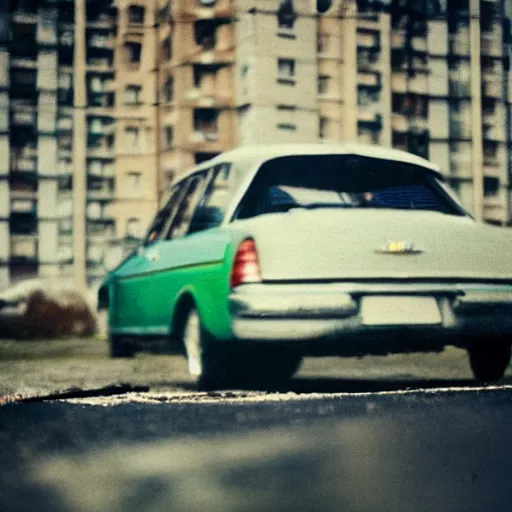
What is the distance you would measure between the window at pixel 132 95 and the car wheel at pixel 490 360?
220 cm

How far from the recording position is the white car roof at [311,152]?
6.70 meters

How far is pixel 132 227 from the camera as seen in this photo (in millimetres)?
7777

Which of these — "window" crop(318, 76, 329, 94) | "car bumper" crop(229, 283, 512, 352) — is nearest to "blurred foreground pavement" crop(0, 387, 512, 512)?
"car bumper" crop(229, 283, 512, 352)

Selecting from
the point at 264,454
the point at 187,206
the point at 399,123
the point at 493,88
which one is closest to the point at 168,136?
the point at 187,206

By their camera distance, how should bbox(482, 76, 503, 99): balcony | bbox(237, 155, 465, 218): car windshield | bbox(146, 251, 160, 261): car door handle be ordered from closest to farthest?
bbox(237, 155, 465, 218): car windshield, bbox(146, 251, 160, 261): car door handle, bbox(482, 76, 503, 99): balcony

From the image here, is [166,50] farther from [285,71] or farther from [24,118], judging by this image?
[24,118]

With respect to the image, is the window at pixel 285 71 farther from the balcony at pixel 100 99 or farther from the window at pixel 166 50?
the balcony at pixel 100 99

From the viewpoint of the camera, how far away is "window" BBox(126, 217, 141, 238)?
773 centimetres

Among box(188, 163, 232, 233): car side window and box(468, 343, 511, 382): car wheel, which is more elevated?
box(188, 163, 232, 233): car side window

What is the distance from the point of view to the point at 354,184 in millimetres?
6523

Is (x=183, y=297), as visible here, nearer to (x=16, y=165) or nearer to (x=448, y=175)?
(x=16, y=165)

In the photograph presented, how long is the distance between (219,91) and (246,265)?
1570 millimetres

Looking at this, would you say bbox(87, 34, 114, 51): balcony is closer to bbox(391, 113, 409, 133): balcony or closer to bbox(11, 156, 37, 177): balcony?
bbox(11, 156, 37, 177): balcony

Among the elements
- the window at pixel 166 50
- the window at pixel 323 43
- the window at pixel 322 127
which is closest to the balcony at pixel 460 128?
the window at pixel 322 127
